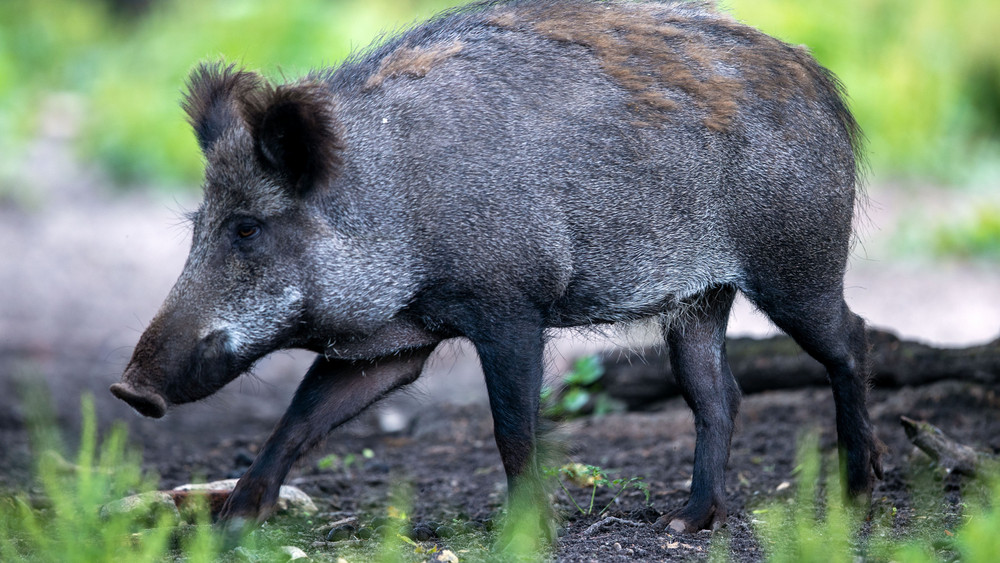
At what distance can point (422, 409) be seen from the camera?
6.80 meters

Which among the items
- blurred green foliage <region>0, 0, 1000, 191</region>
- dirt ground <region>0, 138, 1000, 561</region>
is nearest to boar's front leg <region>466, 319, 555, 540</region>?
dirt ground <region>0, 138, 1000, 561</region>

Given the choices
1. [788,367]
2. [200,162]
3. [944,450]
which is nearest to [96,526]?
[944,450]

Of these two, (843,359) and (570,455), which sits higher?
(843,359)

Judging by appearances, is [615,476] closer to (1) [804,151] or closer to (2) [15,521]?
(1) [804,151]

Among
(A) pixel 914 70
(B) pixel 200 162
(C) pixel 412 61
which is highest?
(A) pixel 914 70

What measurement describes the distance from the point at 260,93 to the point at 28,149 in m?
8.00

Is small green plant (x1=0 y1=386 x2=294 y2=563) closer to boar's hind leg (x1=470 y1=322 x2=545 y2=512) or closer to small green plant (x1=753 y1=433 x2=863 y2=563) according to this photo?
boar's hind leg (x1=470 y1=322 x2=545 y2=512)

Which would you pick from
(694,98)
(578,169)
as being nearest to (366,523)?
(578,169)

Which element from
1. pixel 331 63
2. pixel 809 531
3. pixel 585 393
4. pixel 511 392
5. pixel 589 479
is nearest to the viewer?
pixel 809 531

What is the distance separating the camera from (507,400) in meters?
3.91

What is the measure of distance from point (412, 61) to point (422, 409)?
3.07 metres

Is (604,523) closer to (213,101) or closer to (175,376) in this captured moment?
(175,376)

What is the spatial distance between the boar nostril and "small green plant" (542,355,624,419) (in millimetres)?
2630

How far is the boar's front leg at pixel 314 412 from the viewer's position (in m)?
3.87
